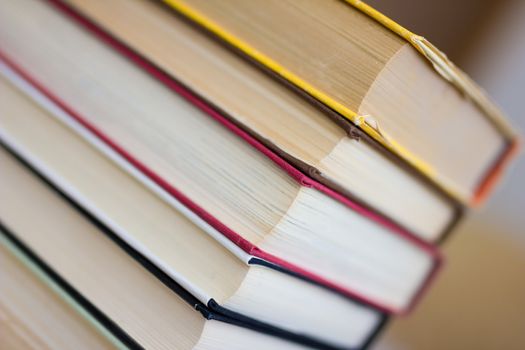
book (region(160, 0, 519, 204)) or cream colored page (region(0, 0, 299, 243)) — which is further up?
book (region(160, 0, 519, 204))

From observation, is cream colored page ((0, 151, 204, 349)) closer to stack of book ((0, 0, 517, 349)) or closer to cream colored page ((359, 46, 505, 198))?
stack of book ((0, 0, 517, 349))

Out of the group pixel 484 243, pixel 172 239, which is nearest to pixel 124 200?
pixel 172 239

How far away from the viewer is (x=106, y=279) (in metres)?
0.38

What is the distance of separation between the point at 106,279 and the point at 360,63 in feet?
→ 0.69

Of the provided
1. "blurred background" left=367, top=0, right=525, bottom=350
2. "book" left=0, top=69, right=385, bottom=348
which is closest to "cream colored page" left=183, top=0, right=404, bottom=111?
"book" left=0, top=69, right=385, bottom=348

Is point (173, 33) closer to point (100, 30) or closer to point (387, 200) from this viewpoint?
point (100, 30)

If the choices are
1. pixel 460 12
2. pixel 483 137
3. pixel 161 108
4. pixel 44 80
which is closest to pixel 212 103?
pixel 161 108

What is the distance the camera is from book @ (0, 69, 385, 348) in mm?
355

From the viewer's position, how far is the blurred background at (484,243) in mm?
676

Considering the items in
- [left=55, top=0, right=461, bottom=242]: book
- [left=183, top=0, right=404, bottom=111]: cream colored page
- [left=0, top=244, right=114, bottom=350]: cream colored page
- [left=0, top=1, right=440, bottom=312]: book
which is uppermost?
[left=183, top=0, right=404, bottom=111]: cream colored page

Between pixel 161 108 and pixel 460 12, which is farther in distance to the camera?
pixel 460 12

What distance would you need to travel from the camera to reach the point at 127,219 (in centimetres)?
38

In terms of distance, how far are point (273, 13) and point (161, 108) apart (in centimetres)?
10

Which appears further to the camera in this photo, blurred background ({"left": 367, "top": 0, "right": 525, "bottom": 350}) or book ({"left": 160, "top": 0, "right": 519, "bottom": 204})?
blurred background ({"left": 367, "top": 0, "right": 525, "bottom": 350})
